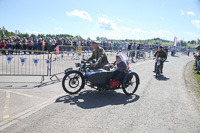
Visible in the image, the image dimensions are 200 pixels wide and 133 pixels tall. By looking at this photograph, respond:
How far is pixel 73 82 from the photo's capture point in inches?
275

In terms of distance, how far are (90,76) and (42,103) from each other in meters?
1.72

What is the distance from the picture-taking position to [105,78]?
6.69 metres

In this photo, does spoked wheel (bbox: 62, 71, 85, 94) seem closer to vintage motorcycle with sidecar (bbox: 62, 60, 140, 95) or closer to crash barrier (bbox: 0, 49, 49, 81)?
vintage motorcycle with sidecar (bbox: 62, 60, 140, 95)

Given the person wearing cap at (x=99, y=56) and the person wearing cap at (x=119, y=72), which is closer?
the person wearing cap at (x=119, y=72)

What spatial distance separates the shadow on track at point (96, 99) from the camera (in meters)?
5.88

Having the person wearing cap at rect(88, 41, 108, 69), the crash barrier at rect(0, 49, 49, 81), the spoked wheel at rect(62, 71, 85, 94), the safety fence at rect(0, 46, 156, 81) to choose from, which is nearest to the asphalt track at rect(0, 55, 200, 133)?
the spoked wheel at rect(62, 71, 85, 94)

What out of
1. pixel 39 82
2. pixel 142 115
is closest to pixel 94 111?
pixel 142 115

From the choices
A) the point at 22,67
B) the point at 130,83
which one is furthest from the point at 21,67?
the point at 130,83

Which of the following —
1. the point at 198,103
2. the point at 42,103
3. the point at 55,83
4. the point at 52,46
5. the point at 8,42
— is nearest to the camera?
the point at 42,103

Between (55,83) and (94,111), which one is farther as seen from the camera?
(55,83)

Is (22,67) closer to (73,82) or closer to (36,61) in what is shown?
(36,61)

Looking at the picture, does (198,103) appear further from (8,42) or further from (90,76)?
(8,42)

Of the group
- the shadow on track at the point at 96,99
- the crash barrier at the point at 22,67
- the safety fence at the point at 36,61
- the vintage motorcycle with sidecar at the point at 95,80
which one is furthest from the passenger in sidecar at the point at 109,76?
the crash barrier at the point at 22,67

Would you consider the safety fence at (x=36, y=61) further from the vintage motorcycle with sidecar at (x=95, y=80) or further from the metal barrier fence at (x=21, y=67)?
the vintage motorcycle with sidecar at (x=95, y=80)
